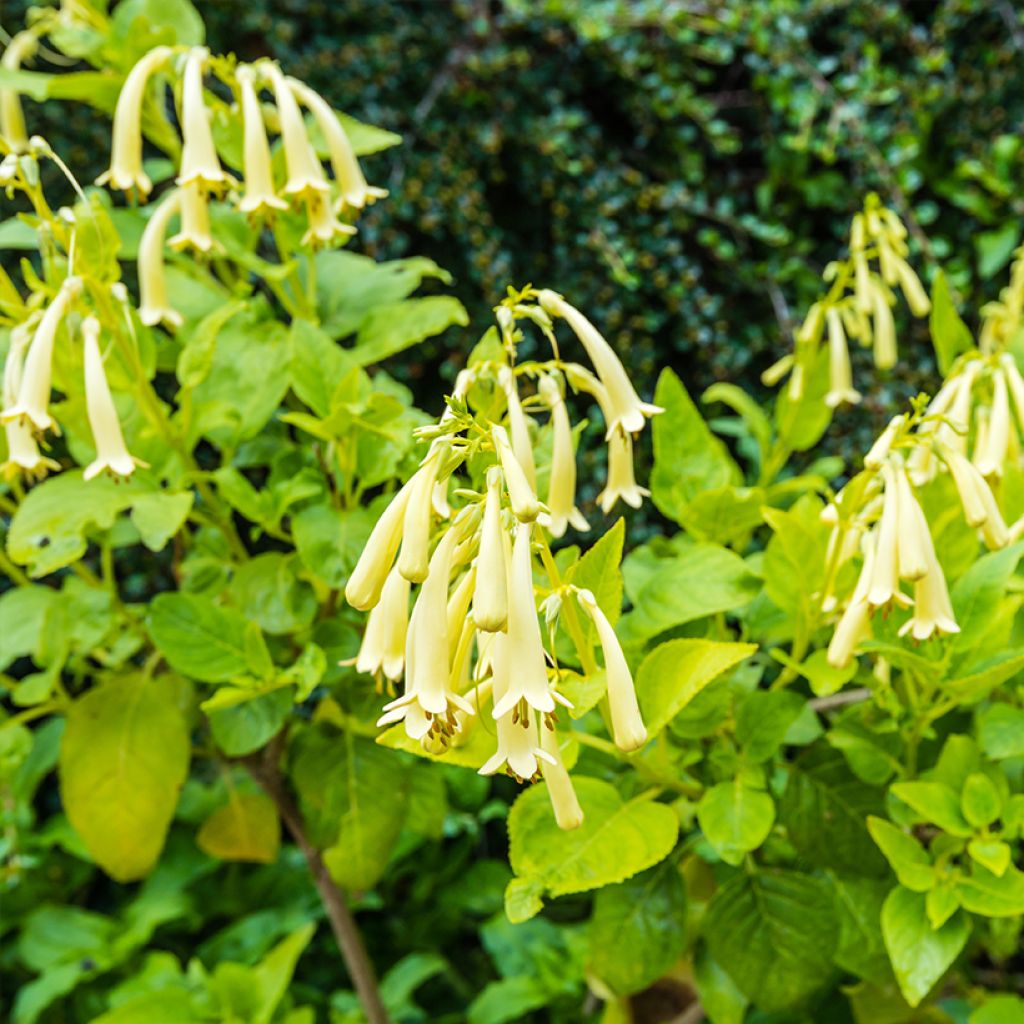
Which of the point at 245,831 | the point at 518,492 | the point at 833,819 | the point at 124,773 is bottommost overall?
the point at 245,831

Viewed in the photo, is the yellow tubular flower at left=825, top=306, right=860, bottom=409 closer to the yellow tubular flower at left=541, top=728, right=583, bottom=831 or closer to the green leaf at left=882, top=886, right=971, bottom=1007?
the green leaf at left=882, top=886, right=971, bottom=1007

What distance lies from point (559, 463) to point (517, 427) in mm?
65

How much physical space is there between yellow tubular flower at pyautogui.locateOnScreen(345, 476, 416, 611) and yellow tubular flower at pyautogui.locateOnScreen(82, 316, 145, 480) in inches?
12.9

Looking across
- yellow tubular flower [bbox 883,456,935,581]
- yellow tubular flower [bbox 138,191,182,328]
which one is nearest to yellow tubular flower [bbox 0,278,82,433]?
yellow tubular flower [bbox 138,191,182,328]

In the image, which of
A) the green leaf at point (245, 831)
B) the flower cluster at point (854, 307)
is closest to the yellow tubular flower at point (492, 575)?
the flower cluster at point (854, 307)

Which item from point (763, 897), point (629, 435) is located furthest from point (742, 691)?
point (629, 435)

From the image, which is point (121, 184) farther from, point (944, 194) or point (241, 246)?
point (944, 194)

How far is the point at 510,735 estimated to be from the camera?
2.08 feet

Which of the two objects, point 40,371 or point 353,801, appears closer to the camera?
point 40,371

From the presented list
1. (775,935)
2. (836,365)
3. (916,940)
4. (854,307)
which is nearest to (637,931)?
(775,935)

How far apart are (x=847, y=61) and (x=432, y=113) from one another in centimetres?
84

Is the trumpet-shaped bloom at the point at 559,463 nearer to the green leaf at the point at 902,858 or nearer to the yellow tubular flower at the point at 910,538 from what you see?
the yellow tubular flower at the point at 910,538

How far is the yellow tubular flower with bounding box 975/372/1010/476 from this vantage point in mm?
986

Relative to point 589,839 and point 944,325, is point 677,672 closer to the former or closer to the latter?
point 589,839
